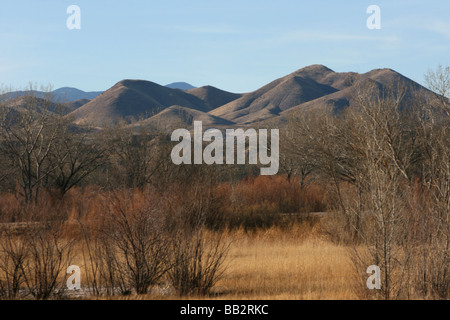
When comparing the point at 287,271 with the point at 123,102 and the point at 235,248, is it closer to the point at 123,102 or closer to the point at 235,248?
the point at 235,248

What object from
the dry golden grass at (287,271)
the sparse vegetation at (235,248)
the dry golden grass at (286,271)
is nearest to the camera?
the sparse vegetation at (235,248)

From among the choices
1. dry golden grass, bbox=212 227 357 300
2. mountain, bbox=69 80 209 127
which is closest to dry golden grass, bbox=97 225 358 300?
dry golden grass, bbox=212 227 357 300

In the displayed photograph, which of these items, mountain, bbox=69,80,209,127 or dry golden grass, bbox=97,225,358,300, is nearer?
dry golden grass, bbox=97,225,358,300

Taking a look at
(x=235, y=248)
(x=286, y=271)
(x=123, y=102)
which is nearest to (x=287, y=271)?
(x=286, y=271)

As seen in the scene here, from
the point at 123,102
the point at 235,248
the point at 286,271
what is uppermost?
the point at 123,102

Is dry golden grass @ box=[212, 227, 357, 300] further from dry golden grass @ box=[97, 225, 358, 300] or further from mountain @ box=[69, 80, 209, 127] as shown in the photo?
mountain @ box=[69, 80, 209, 127]

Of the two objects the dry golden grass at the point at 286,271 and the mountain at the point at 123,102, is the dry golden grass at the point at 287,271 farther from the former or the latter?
the mountain at the point at 123,102

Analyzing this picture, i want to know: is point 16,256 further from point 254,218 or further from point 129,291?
point 254,218

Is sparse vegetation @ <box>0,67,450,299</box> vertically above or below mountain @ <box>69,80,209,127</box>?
below

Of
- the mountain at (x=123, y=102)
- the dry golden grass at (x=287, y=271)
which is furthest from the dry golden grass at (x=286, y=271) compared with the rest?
the mountain at (x=123, y=102)

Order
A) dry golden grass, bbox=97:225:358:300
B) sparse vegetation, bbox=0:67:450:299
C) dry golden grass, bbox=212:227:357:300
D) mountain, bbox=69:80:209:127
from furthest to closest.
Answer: mountain, bbox=69:80:209:127 → dry golden grass, bbox=212:227:357:300 → dry golden grass, bbox=97:225:358:300 → sparse vegetation, bbox=0:67:450:299

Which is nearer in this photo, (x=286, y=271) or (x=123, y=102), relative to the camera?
(x=286, y=271)

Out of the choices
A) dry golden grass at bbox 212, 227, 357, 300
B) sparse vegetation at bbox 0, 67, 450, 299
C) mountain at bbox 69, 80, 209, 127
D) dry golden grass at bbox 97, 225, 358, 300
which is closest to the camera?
sparse vegetation at bbox 0, 67, 450, 299
